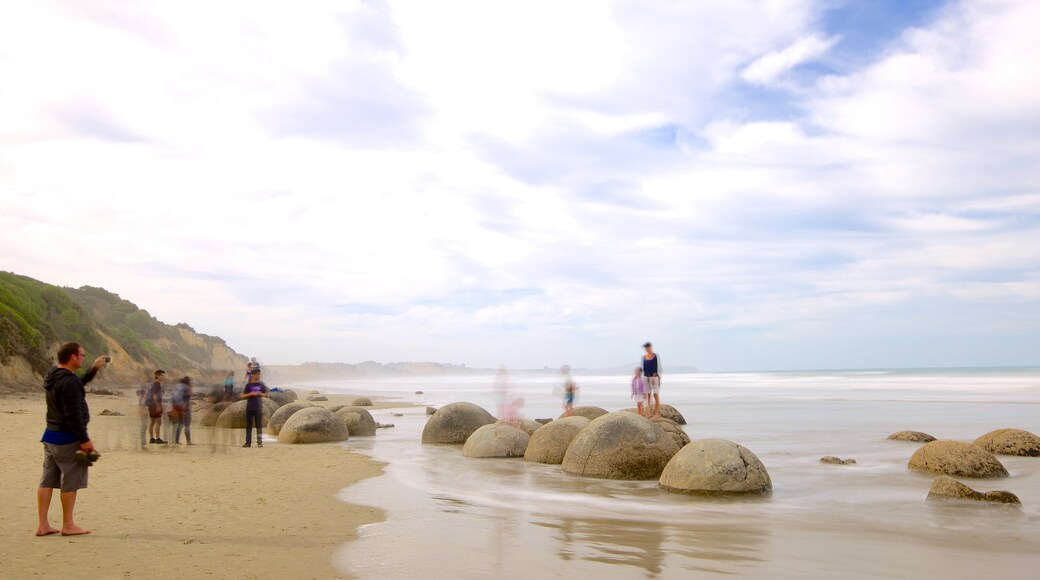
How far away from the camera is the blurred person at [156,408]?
16891 mm

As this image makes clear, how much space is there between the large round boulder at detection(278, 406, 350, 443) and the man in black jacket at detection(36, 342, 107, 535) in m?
11.7

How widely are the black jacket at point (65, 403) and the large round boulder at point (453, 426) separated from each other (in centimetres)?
1208

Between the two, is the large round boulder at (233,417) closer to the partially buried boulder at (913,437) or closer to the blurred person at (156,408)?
the blurred person at (156,408)

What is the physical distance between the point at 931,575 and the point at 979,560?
1.02m

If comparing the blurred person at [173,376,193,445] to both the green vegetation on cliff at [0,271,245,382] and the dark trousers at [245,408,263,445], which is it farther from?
the green vegetation on cliff at [0,271,245,382]

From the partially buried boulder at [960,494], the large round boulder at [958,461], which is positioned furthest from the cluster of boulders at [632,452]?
the large round boulder at [958,461]

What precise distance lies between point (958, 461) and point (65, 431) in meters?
14.1

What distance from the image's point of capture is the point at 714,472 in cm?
1094

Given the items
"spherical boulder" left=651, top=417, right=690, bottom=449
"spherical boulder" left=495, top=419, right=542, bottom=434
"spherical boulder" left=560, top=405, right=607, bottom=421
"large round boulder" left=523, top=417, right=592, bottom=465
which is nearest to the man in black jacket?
"large round boulder" left=523, top=417, right=592, bottom=465

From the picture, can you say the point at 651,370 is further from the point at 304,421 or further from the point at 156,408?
the point at 156,408

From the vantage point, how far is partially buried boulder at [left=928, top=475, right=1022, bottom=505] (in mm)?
10539

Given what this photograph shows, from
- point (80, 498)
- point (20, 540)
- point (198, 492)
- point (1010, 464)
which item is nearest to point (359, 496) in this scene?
point (198, 492)

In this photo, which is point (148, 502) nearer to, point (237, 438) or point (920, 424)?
point (237, 438)

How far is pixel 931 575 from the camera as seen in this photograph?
6988 mm
